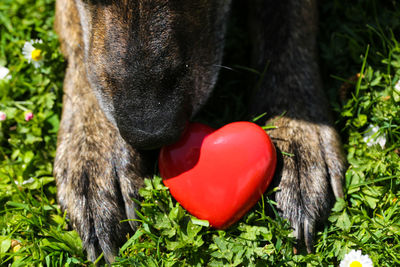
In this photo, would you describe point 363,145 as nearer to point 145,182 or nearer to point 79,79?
point 145,182

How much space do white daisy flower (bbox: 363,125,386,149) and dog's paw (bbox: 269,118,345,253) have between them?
0.67 ft

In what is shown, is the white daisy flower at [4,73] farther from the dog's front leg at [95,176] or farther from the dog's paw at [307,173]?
the dog's paw at [307,173]

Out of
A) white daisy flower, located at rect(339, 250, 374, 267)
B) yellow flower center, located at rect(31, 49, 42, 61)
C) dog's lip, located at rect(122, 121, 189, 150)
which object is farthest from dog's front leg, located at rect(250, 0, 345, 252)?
yellow flower center, located at rect(31, 49, 42, 61)

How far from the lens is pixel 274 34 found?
285 centimetres

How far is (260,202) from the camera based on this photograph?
7.53 ft

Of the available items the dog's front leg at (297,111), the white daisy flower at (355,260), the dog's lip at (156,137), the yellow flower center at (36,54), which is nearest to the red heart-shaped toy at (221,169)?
the dog's lip at (156,137)

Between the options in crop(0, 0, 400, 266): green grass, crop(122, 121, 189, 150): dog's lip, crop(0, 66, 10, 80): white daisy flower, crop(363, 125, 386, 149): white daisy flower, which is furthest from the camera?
crop(0, 66, 10, 80): white daisy flower

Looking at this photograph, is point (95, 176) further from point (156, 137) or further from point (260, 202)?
point (260, 202)

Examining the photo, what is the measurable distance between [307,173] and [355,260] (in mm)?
496

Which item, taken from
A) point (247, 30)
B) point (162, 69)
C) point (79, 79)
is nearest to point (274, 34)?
point (247, 30)

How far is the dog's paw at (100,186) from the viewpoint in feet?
7.52

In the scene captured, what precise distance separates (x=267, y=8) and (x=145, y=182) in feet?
4.75

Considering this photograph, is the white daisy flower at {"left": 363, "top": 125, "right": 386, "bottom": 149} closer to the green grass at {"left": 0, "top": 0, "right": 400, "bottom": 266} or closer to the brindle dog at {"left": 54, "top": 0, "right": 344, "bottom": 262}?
the green grass at {"left": 0, "top": 0, "right": 400, "bottom": 266}

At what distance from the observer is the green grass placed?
7.31ft
